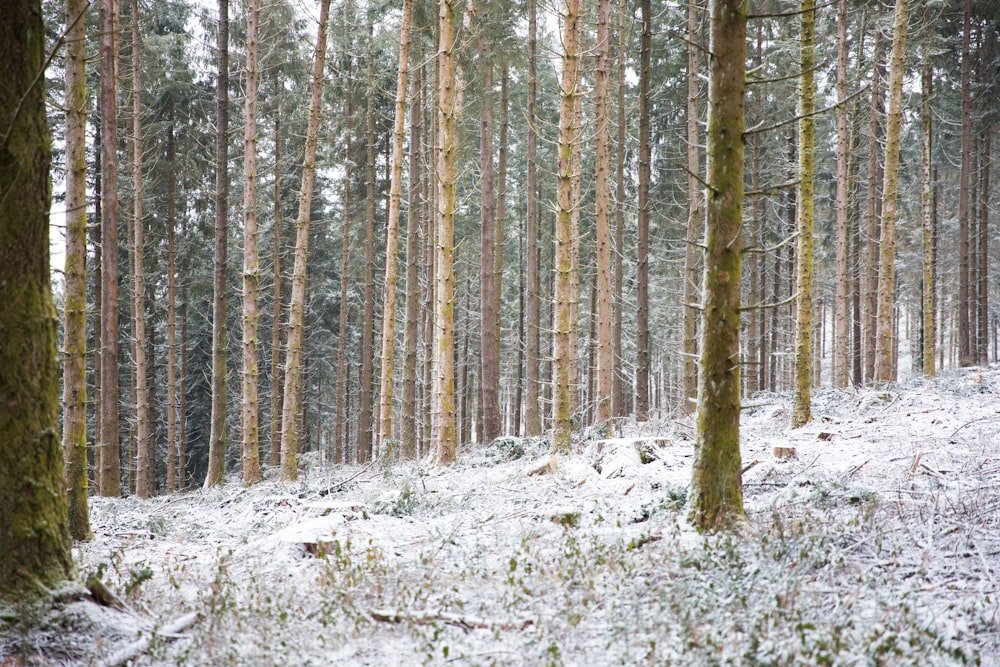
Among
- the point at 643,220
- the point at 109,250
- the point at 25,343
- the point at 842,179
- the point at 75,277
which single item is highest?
the point at 842,179

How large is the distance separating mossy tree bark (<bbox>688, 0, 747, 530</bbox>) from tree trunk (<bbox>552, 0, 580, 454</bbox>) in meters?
4.85

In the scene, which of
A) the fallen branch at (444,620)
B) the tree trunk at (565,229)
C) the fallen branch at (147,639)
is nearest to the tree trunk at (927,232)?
the tree trunk at (565,229)

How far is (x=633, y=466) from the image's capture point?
7957mm

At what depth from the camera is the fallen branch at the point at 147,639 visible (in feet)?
10.8

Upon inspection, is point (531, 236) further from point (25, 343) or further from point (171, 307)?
point (25, 343)

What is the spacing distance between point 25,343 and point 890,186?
14.9 meters

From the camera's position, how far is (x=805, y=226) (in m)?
9.20

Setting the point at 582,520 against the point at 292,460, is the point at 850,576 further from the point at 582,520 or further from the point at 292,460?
the point at 292,460

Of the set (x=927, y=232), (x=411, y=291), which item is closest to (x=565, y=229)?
(x=411, y=291)

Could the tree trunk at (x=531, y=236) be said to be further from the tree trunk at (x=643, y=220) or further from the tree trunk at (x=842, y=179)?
the tree trunk at (x=842, y=179)

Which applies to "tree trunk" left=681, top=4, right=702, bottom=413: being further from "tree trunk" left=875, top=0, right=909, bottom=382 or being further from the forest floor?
the forest floor

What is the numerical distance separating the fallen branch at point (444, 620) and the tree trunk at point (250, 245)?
28.0 ft

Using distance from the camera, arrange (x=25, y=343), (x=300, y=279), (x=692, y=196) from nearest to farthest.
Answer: (x=25, y=343), (x=300, y=279), (x=692, y=196)

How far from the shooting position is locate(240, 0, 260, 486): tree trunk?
11.1m
